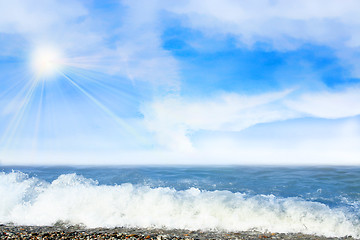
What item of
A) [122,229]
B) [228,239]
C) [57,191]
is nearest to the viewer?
[228,239]

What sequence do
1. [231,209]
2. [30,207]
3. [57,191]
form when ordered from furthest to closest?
1. [57,191]
2. [30,207]
3. [231,209]

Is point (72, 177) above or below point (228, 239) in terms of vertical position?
above

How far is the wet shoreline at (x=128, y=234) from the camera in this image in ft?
29.4

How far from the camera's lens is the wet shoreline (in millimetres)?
8969

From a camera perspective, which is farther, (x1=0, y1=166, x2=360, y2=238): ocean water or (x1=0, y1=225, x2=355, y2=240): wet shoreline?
(x1=0, y1=166, x2=360, y2=238): ocean water

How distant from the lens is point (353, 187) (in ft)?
57.2

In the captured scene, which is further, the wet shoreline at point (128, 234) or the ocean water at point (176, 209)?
the ocean water at point (176, 209)

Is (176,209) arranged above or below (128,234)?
above

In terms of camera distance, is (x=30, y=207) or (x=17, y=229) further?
(x=30, y=207)

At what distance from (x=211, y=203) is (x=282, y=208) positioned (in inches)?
134

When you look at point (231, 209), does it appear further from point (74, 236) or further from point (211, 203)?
point (74, 236)

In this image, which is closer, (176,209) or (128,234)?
(128,234)

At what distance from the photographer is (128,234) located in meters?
9.31

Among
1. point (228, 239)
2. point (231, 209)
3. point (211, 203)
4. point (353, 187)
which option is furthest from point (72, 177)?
point (353, 187)
